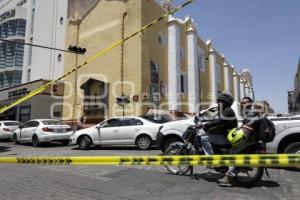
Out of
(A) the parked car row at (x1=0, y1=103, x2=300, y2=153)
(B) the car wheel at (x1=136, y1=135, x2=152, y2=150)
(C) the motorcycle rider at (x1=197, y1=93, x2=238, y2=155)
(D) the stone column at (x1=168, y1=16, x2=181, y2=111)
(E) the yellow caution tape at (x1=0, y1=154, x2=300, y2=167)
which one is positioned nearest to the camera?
(E) the yellow caution tape at (x1=0, y1=154, x2=300, y2=167)

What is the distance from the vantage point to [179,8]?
7.84m

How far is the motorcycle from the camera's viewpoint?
5711 mm

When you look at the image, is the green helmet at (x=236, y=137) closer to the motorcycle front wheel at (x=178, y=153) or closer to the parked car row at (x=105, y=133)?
the motorcycle front wheel at (x=178, y=153)

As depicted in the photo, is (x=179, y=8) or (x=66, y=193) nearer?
(x=66, y=193)

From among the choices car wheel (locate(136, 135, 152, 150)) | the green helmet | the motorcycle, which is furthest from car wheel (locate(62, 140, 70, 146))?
the green helmet

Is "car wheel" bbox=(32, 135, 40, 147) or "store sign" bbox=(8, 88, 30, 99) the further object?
"store sign" bbox=(8, 88, 30, 99)

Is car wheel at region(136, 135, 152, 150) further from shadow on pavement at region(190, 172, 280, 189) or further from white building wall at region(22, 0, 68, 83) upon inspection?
white building wall at region(22, 0, 68, 83)

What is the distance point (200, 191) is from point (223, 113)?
1600 mm

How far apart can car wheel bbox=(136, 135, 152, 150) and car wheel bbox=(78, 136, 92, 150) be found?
2455 mm

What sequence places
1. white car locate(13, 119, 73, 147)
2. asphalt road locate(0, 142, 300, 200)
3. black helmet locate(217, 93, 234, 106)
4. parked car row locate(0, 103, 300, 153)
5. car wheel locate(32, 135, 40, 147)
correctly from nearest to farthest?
asphalt road locate(0, 142, 300, 200)
black helmet locate(217, 93, 234, 106)
parked car row locate(0, 103, 300, 153)
white car locate(13, 119, 73, 147)
car wheel locate(32, 135, 40, 147)

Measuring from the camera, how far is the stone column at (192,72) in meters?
30.9

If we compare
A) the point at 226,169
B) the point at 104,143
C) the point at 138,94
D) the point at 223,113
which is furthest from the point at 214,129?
the point at 138,94

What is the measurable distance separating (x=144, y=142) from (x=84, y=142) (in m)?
3.00

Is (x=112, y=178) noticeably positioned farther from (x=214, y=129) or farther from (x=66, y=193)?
(x=214, y=129)
